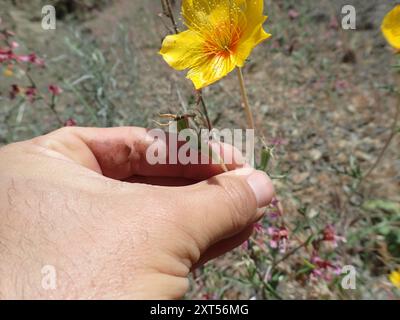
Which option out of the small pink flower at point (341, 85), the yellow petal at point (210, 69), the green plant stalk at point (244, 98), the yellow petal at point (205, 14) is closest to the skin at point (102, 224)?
the green plant stalk at point (244, 98)

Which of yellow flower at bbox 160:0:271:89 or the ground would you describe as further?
the ground

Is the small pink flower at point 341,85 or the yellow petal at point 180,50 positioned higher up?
the small pink flower at point 341,85

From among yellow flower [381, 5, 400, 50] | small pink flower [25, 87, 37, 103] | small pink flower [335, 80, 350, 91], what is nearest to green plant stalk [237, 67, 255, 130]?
yellow flower [381, 5, 400, 50]

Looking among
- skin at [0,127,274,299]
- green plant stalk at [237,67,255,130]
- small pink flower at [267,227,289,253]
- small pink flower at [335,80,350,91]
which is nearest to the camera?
skin at [0,127,274,299]

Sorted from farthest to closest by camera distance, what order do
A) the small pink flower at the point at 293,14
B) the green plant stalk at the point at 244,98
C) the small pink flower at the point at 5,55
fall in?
the small pink flower at the point at 293,14 < the small pink flower at the point at 5,55 < the green plant stalk at the point at 244,98

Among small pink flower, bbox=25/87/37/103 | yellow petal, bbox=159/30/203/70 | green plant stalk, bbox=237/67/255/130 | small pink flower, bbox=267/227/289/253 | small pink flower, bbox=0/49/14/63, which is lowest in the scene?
small pink flower, bbox=267/227/289/253

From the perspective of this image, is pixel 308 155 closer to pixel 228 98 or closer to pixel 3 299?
pixel 228 98

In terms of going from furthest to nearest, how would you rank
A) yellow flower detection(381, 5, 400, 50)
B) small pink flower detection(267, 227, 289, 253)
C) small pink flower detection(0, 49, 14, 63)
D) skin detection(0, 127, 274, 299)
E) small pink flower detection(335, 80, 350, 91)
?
small pink flower detection(335, 80, 350, 91) → small pink flower detection(0, 49, 14, 63) → small pink flower detection(267, 227, 289, 253) → yellow flower detection(381, 5, 400, 50) → skin detection(0, 127, 274, 299)

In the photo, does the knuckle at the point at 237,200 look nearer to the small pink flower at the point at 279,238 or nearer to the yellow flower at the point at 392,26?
the small pink flower at the point at 279,238

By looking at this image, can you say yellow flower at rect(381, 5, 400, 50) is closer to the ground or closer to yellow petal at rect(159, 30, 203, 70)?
yellow petal at rect(159, 30, 203, 70)

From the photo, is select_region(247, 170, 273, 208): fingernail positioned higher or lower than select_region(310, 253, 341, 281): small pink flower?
higher
